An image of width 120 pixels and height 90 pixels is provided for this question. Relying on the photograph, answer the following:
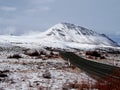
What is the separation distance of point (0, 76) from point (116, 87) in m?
11.2

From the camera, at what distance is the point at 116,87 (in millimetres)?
14688

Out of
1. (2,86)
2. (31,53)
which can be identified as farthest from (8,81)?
(31,53)

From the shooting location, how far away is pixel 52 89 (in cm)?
1770

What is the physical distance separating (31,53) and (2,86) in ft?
142

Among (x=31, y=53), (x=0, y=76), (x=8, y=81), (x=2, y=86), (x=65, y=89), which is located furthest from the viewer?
(x=31, y=53)

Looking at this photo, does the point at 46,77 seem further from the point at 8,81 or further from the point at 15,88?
the point at 15,88

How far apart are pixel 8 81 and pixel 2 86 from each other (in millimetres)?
2219

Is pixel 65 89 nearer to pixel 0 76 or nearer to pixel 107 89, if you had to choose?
pixel 107 89

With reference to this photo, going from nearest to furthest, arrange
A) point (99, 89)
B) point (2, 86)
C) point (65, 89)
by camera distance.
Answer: point (99, 89) < point (65, 89) < point (2, 86)

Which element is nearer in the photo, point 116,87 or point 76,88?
point 116,87

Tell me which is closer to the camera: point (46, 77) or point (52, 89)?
point (52, 89)

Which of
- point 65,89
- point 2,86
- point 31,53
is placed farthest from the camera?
point 31,53

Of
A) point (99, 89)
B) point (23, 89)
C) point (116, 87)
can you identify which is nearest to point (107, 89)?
point (116, 87)

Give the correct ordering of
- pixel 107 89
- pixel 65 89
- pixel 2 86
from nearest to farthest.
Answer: pixel 107 89
pixel 65 89
pixel 2 86
